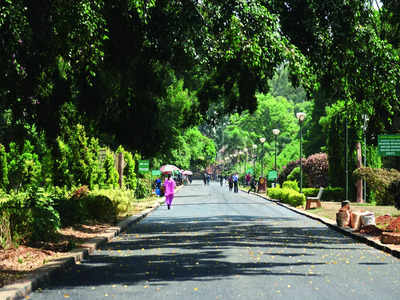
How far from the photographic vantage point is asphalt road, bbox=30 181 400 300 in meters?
9.32

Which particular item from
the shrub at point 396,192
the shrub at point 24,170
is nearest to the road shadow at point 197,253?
the shrub at point 396,192

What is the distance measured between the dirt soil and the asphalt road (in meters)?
0.55

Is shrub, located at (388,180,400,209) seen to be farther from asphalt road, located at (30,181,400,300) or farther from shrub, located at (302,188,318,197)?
shrub, located at (302,188,318,197)

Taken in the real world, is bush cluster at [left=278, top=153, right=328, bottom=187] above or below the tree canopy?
below

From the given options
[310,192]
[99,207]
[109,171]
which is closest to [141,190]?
[109,171]

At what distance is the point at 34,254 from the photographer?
42.0 ft

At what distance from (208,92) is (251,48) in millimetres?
9299

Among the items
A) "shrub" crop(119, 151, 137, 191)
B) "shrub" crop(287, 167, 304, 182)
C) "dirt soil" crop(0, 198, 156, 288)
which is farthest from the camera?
"shrub" crop(287, 167, 304, 182)

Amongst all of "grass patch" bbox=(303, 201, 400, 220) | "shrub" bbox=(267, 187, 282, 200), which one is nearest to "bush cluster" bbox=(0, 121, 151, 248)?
"grass patch" bbox=(303, 201, 400, 220)

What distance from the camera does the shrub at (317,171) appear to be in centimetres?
5594

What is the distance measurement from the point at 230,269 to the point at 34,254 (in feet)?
12.4

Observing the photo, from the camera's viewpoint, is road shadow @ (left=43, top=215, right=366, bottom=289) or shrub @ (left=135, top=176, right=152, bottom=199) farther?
shrub @ (left=135, top=176, right=152, bottom=199)

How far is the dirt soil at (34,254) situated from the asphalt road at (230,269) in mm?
554

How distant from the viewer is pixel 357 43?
17625 millimetres
